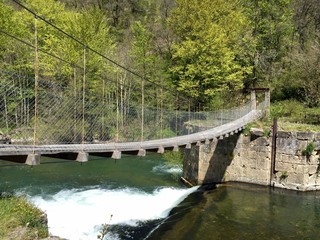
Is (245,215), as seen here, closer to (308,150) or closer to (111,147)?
(308,150)

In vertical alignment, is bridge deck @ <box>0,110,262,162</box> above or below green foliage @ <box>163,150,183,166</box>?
above

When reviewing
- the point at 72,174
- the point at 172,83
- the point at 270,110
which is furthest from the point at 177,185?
the point at 172,83

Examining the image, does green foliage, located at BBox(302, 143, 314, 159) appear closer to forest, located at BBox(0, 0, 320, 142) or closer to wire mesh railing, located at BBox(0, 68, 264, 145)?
wire mesh railing, located at BBox(0, 68, 264, 145)

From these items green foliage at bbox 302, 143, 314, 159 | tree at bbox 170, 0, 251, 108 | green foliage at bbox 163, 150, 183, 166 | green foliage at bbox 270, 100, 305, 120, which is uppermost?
tree at bbox 170, 0, 251, 108

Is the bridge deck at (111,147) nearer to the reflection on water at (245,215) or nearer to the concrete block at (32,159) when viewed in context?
the concrete block at (32,159)

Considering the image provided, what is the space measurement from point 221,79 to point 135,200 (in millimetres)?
8522

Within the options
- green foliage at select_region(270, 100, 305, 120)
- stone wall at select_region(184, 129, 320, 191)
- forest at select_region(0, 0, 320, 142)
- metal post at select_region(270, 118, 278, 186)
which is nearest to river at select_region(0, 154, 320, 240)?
stone wall at select_region(184, 129, 320, 191)

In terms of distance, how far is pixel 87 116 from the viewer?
41.5 feet

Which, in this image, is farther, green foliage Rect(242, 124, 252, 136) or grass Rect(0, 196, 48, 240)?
green foliage Rect(242, 124, 252, 136)

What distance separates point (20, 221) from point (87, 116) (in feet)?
28.5

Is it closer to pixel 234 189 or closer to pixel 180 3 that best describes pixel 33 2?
pixel 180 3

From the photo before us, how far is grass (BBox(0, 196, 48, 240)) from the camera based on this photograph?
12.1ft

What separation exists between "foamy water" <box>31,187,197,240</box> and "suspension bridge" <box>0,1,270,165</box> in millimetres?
1386

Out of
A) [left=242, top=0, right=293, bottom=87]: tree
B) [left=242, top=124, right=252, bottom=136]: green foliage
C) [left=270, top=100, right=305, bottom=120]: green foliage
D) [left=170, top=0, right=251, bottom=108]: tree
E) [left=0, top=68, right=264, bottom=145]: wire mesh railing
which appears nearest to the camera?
[left=0, top=68, right=264, bottom=145]: wire mesh railing
